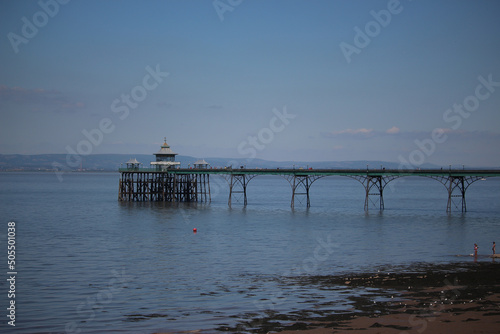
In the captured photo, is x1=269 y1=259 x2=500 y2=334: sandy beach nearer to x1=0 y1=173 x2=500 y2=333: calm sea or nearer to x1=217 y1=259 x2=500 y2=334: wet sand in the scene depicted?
x1=217 y1=259 x2=500 y2=334: wet sand

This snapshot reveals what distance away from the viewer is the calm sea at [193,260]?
21062 mm

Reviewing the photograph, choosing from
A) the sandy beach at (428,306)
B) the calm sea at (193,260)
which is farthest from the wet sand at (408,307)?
the calm sea at (193,260)

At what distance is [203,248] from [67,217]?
2815cm

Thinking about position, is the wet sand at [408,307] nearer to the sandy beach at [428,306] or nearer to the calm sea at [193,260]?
the sandy beach at [428,306]

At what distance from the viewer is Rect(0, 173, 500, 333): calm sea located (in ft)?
69.1

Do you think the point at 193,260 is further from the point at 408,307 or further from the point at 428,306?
the point at 428,306

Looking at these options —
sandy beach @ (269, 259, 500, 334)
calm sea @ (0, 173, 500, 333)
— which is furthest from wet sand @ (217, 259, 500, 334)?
calm sea @ (0, 173, 500, 333)

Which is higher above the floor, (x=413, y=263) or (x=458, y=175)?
(x=458, y=175)

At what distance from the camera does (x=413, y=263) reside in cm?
3064

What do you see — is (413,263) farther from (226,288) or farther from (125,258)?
(125,258)

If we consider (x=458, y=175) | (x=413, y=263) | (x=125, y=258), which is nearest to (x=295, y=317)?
(x=413, y=263)

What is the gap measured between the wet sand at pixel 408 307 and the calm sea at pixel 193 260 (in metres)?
1.22

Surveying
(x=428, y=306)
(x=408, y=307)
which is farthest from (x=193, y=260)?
(x=428, y=306)

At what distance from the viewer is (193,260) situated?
3300 centimetres
